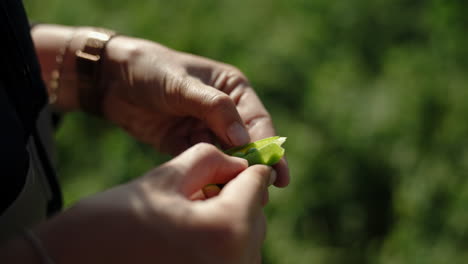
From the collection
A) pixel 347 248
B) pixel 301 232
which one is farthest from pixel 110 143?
pixel 347 248

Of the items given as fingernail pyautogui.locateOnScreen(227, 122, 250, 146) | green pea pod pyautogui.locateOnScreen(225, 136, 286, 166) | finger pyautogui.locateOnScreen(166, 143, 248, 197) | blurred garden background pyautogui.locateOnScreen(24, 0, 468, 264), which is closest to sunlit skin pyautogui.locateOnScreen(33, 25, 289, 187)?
fingernail pyautogui.locateOnScreen(227, 122, 250, 146)

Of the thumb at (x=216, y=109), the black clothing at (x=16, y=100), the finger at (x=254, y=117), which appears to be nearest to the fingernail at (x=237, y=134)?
the thumb at (x=216, y=109)

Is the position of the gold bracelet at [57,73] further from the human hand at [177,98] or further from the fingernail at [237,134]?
the fingernail at [237,134]

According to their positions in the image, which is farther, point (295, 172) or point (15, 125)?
point (295, 172)

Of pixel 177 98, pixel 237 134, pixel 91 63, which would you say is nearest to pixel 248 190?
pixel 237 134

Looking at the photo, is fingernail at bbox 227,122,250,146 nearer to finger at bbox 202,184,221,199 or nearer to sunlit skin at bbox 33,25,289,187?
sunlit skin at bbox 33,25,289,187

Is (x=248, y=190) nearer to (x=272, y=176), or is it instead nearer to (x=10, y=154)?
(x=272, y=176)

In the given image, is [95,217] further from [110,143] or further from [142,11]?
[142,11]
